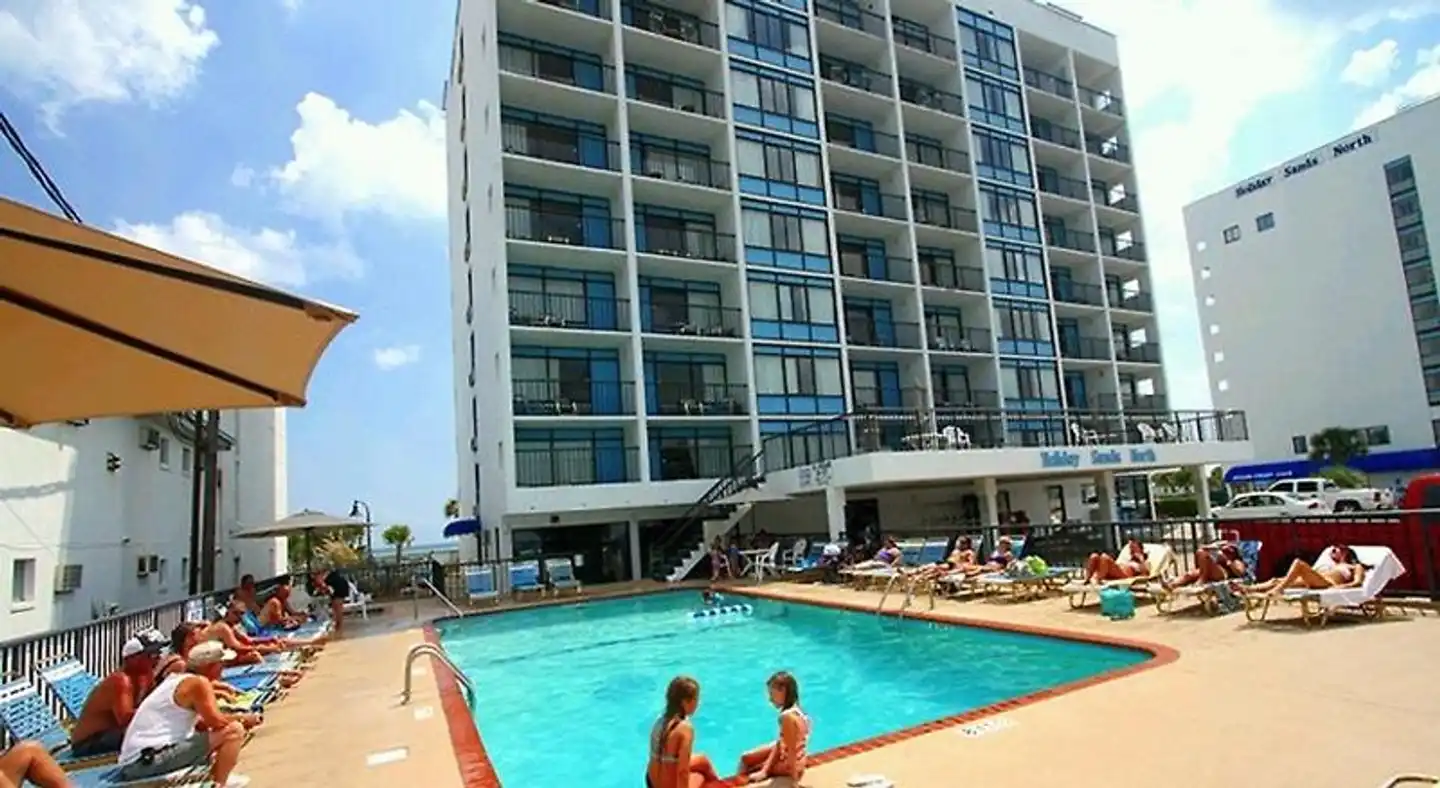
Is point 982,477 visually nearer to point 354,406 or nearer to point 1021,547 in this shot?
point 1021,547

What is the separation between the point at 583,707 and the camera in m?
9.76

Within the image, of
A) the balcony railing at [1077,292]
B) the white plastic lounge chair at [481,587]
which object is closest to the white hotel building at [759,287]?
the balcony railing at [1077,292]

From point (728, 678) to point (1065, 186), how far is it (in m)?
34.0

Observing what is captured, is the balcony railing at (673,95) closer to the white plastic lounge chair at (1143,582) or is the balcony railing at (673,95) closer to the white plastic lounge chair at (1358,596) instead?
the white plastic lounge chair at (1143,582)

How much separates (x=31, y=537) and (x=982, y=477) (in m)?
20.2

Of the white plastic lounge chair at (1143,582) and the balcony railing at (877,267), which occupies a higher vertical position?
the balcony railing at (877,267)

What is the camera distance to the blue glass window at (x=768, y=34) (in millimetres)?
28708

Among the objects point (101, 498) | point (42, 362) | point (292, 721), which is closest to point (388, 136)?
point (101, 498)

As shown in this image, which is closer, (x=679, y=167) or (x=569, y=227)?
(x=569, y=227)

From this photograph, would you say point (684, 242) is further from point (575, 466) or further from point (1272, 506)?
point (1272, 506)

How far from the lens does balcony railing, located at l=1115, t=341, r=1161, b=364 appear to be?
3691 centimetres

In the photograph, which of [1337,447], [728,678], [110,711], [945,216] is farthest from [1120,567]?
[1337,447]

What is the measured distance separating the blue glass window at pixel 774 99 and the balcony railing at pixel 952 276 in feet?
23.6

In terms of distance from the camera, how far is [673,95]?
2833cm
